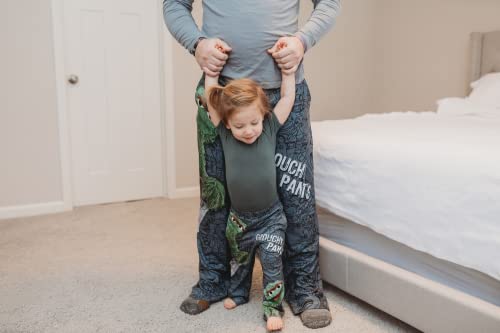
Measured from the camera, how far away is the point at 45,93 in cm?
300

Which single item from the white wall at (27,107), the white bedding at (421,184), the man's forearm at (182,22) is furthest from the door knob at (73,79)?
the white bedding at (421,184)

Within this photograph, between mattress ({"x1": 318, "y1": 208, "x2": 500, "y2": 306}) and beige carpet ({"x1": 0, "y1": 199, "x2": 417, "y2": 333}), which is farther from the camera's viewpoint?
beige carpet ({"x1": 0, "y1": 199, "x2": 417, "y2": 333})

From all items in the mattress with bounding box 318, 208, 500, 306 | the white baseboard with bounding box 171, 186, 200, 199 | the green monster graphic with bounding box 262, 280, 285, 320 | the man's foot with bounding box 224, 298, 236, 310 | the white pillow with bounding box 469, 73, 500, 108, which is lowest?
the white baseboard with bounding box 171, 186, 200, 199

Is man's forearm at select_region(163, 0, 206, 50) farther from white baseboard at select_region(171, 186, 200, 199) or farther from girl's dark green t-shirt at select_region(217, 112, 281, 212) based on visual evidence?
white baseboard at select_region(171, 186, 200, 199)

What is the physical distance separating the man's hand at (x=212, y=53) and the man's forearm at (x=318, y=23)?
9.2 inches

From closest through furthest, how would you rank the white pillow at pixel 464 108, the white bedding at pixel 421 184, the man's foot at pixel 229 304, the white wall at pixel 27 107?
1. the white bedding at pixel 421 184
2. the man's foot at pixel 229 304
3. the white pillow at pixel 464 108
4. the white wall at pixel 27 107

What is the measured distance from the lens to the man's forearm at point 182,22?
60.2 inches

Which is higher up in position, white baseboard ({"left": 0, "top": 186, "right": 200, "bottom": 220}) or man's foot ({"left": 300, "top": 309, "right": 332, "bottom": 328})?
man's foot ({"left": 300, "top": 309, "right": 332, "bottom": 328})

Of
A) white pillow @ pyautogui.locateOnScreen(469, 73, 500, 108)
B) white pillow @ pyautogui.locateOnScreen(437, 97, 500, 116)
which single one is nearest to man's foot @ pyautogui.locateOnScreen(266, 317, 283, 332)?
white pillow @ pyautogui.locateOnScreen(437, 97, 500, 116)

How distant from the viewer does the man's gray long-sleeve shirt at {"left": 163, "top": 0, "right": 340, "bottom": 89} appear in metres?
1.50

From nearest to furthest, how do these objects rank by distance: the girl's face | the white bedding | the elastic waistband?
the white bedding → the girl's face → the elastic waistband

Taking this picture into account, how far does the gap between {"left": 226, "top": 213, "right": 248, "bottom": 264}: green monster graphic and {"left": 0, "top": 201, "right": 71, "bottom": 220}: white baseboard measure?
1.79m

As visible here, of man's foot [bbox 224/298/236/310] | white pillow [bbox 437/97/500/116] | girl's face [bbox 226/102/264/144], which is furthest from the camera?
white pillow [bbox 437/97/500/116]

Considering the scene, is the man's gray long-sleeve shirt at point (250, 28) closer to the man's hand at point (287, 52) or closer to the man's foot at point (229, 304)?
the man's hand at point (287, 52)
